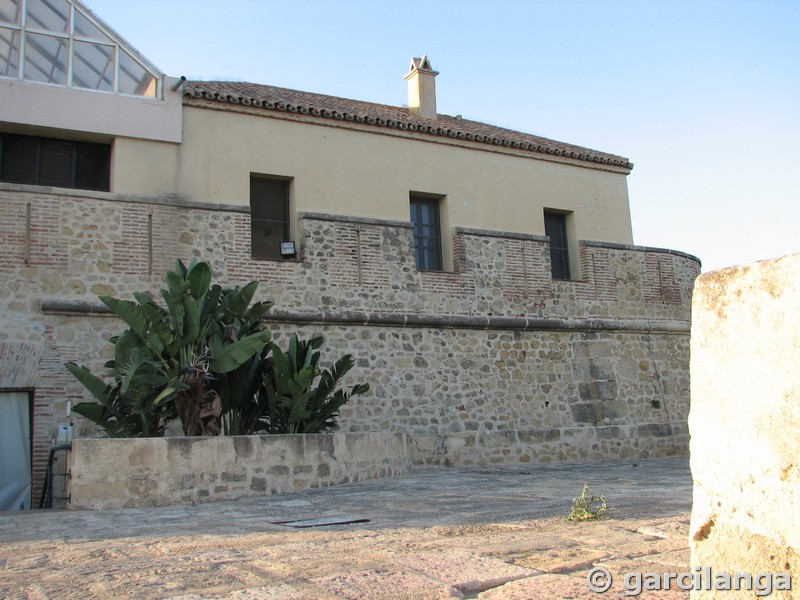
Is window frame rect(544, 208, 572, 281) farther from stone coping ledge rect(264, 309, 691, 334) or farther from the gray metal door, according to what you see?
the gray metal door

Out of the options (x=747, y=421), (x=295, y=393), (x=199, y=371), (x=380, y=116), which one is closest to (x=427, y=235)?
(x=380, y=116)

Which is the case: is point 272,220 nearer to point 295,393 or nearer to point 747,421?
point 295,393

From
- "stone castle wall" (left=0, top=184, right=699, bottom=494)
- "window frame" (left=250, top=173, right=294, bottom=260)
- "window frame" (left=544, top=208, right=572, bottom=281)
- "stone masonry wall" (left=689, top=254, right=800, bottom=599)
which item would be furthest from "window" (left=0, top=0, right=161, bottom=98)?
"stone masonry wall" (left=689, top=254, right=800, bottom=599)

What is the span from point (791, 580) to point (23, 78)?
37.5 feet

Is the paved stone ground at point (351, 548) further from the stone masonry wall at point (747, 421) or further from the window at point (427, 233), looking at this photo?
the window at point (427, 233)

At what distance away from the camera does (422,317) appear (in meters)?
12.7

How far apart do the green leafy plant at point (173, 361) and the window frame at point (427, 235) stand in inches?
218

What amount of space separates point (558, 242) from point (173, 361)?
8.96 metres

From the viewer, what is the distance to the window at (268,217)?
12492 millimetres

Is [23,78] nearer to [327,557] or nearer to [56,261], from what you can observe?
[56,261]

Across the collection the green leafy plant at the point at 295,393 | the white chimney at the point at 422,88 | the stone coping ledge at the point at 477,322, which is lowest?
the green leafy plant at the point at 295,393

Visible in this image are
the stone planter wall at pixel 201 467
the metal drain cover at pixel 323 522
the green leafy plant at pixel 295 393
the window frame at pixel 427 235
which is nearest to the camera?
the metal drain cover at pixel 323 522

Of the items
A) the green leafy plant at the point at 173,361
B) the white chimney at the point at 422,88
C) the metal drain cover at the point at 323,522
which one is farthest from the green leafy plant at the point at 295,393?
the white chimney at the point at 422,88

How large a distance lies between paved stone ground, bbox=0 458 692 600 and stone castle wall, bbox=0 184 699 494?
428cm
